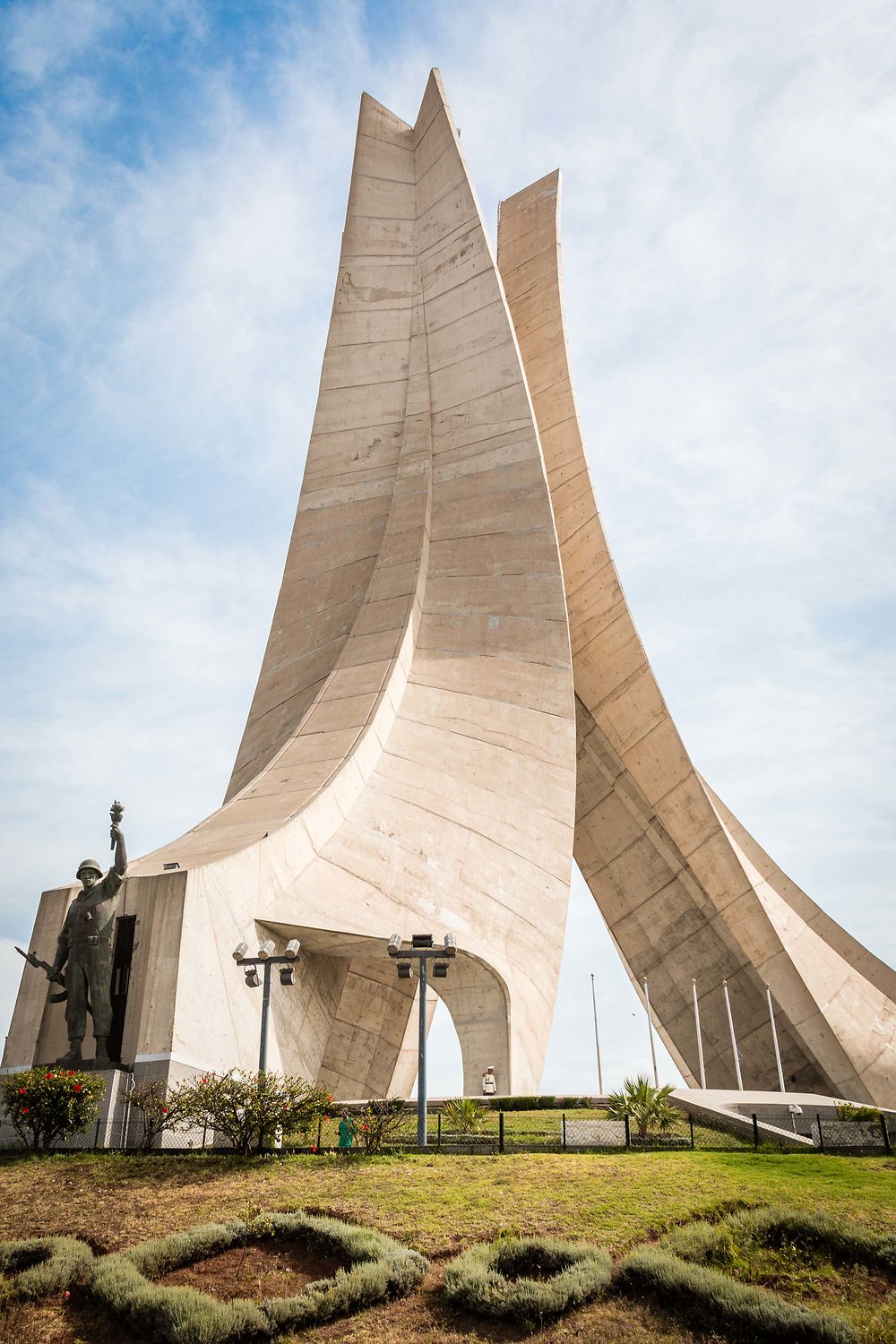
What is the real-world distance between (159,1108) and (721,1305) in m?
5.56

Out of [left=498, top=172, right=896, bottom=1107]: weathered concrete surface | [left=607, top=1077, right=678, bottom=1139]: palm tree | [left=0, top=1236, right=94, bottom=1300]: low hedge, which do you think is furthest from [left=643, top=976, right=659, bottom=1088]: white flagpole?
[left=0, top=1236, right=94, bottom=1300]: low hedge

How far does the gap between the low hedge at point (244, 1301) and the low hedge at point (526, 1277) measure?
1.16ft

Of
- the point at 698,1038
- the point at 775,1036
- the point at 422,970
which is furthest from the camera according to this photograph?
the point at 698,1038

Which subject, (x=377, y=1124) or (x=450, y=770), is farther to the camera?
(x=450, y=770)

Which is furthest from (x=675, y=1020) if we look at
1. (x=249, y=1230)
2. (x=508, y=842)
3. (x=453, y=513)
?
(x=249, y=1230)

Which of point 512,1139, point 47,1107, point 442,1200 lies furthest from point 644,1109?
point 47,1107

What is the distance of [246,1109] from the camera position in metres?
10.0

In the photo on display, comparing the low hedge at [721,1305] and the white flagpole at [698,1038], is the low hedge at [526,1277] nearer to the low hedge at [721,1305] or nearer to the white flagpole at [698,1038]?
the low hedge at [721,1305]

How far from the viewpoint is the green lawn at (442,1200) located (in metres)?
6.71

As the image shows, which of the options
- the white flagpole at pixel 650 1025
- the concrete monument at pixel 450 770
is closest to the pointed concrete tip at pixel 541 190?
the concrete monument at pixel 450 770

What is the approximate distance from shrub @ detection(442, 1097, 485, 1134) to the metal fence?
0.06 metres

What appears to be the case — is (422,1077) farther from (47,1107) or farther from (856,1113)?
(856,1113)

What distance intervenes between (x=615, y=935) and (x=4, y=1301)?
1675 centimetres

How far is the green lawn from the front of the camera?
22.0 ft
